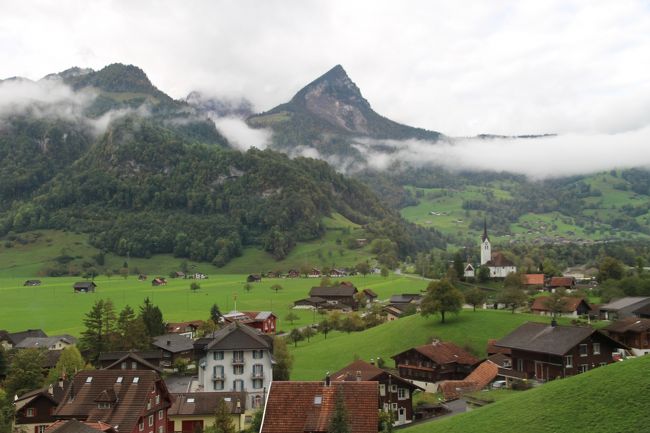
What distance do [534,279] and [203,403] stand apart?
252 feet

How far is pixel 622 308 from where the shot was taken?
7612 cm

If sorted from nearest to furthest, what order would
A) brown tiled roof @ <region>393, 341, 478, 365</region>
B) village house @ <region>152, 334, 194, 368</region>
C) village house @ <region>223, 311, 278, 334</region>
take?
1. brown tiled roof @ <region>393, 341, 478, 365</region>
2. village house @ <region>152, 334, 194, 368</region>
3. village house @ <region>223, 311, 278, 334</region>

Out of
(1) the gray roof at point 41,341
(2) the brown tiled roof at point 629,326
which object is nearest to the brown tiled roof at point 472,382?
(2) the brown tiled roof at point 629,326

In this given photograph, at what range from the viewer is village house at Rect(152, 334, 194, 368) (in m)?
78.5

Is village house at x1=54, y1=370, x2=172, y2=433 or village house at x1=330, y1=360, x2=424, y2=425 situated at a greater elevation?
village house at x1=54, y1=370, x2=172, y2=433

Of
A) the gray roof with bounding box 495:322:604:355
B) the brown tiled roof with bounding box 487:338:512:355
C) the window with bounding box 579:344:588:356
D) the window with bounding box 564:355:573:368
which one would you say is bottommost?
the brown tiled roof with bounding box 487:338:512:355

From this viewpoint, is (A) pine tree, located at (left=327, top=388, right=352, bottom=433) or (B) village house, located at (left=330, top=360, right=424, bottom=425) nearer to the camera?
(A) pine tree, located at (left=327, top=388, right=352, bottom=433)

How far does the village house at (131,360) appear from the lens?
59062 mm

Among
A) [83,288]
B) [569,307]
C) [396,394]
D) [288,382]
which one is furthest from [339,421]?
[83,288]

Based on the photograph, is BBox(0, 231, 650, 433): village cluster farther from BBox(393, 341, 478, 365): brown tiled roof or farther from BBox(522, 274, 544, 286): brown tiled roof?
BBox(522, 274, 544, 286): brown tiled roof

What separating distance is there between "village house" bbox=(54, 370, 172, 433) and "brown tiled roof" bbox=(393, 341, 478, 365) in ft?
90.9

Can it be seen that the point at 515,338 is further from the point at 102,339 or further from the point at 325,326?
the point at 102,339

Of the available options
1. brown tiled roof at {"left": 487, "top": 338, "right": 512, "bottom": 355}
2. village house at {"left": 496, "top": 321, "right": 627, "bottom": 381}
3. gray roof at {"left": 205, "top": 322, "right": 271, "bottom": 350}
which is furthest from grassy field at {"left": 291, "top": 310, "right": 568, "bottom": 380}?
village house at {"left": 496, "top": 321, "right": 627, "bottom": 381}

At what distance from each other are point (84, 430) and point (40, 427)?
66.7ft
